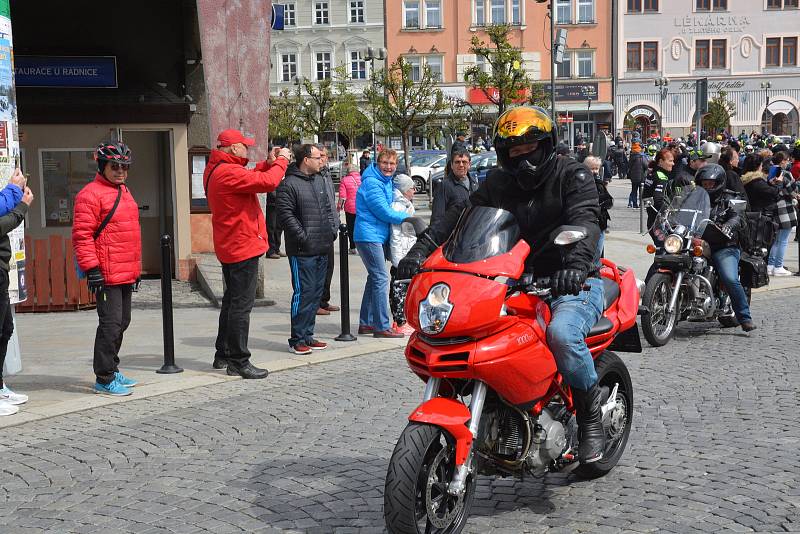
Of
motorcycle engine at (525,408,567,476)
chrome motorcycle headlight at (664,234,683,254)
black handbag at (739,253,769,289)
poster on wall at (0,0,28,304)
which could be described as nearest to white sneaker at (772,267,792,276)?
black handbag at (739,253,769,289)

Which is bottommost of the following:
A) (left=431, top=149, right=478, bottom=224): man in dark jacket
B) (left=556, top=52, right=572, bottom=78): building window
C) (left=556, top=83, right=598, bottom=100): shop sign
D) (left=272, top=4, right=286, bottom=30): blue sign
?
(left=431, top=149, right=478, bottom=224): man in dark jacket

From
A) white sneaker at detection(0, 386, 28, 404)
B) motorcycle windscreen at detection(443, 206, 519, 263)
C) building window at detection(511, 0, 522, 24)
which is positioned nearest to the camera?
motorcycle windscreen at detection(443, 206, 519, 263)

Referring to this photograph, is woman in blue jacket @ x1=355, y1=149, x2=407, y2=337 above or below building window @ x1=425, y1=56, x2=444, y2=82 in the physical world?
below

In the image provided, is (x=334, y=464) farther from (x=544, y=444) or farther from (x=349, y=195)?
(x=349, y=195)

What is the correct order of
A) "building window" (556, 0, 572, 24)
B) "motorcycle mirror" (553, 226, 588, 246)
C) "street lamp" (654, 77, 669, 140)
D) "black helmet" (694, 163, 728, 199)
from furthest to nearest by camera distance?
1. "building window" (556, 0, 572, 24)
2. "street lamp" (654, 77, 669, 140)
3. "black helmet" (694, 163, 728, 199)
4. "motorcycle mirror" (553, 226, 588, 246)

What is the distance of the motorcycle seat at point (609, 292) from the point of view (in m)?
5.17

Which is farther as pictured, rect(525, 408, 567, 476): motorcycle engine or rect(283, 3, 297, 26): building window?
rect(283, 3, 297, 26): building window

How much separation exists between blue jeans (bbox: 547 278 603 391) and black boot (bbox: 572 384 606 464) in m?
0.10

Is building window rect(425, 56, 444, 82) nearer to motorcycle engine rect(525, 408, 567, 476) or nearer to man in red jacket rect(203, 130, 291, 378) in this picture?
man in red jacket rect(203, 130, 291, 378)

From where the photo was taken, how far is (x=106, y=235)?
7.38 meters

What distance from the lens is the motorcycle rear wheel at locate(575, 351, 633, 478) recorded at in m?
5.23

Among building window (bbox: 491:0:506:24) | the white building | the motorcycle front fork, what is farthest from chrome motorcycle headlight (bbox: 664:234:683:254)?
the white building

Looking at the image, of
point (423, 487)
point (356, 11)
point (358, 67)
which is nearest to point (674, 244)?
point (423, 487)

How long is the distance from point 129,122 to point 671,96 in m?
56.6
